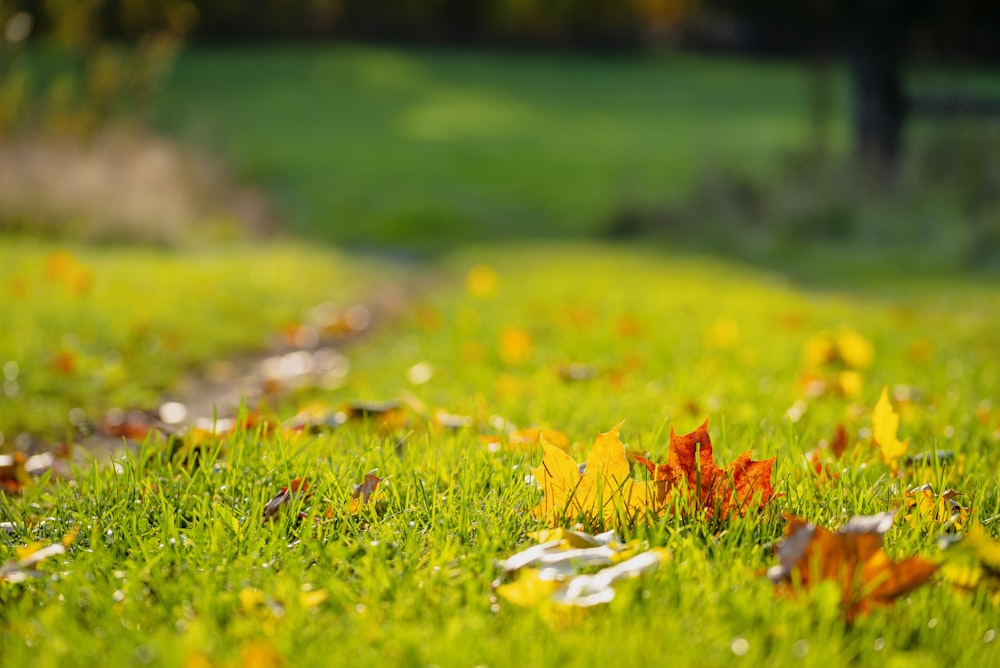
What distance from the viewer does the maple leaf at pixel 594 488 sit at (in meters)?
1.97

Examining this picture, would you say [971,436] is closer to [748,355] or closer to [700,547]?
[700,547]

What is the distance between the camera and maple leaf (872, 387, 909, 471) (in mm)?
2367

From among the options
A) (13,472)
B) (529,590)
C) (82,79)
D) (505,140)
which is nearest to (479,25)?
(505,140)

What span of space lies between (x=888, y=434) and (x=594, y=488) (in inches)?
32.6

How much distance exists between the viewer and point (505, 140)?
86.7 feet

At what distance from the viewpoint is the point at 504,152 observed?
963 inches

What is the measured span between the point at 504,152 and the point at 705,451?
2291 cm

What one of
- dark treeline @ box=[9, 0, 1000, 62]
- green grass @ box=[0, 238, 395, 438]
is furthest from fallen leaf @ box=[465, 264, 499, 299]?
dark treeline @ box=[9, 0, 1000, 62]

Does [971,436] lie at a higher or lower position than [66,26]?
lower

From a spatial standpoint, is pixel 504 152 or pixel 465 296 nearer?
pixel 465 296

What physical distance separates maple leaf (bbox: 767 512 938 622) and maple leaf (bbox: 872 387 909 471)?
2.40 ft

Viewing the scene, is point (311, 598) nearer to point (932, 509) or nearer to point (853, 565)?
point (853, 565)

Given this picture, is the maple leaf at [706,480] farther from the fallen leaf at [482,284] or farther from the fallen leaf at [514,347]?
the fallen leaf at [482,284]

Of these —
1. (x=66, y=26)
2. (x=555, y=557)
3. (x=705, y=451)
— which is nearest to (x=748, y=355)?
(x=705, y=451)
